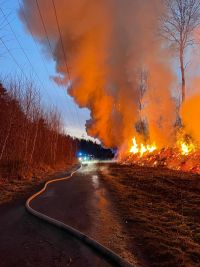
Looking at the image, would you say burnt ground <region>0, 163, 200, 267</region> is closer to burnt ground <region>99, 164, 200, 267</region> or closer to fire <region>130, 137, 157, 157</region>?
burnt ground <region>99, 164, 200, 267</region>

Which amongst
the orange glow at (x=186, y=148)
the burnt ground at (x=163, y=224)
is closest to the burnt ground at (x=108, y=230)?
the burnt ground at (x=163, y=224)

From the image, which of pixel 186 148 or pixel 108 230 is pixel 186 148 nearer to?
pixel 186 148

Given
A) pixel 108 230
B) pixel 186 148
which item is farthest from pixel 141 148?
pixel 108 230

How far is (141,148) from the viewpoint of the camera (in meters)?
53.0

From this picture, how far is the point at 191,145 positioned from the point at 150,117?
48.9ft

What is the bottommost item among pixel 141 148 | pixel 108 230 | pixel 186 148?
pixel 108 230

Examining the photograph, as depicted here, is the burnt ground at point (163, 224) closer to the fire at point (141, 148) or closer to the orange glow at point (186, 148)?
the orange glow at point (186, 148)

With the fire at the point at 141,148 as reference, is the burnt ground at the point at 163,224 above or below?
below

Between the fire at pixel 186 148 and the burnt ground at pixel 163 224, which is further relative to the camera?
the fire at pixel 186 148

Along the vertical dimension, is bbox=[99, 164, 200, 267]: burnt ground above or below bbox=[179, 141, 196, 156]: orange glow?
below

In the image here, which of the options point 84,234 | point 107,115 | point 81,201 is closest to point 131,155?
point 107,115

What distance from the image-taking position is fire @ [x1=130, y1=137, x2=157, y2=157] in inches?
1814

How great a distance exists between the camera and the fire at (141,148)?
4608 cm

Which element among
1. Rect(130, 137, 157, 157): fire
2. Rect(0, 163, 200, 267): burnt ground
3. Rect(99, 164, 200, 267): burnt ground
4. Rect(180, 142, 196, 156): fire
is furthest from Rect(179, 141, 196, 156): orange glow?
Rect(0, 163, 200, 267): burnt ground
